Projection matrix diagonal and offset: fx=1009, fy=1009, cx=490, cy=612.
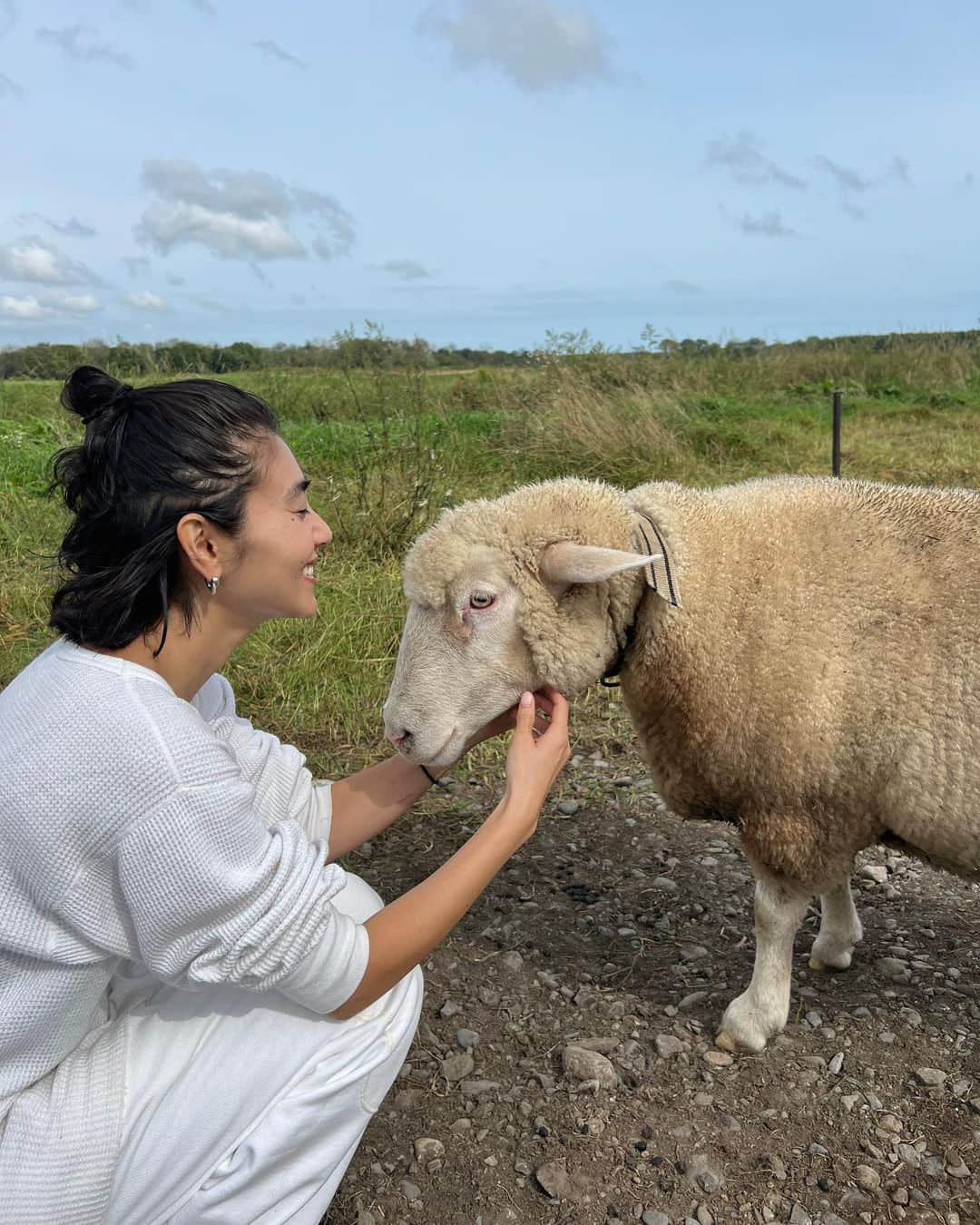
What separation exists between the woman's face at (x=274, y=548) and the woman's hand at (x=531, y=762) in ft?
1.59

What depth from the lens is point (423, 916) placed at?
1.67 meters

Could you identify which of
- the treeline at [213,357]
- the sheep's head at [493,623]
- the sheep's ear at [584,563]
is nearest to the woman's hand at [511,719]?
the sheep's head at [493,623]

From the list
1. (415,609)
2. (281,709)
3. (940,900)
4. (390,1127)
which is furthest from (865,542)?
(281,709)

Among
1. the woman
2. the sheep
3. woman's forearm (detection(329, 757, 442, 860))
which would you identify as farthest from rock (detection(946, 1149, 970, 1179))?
woman's forearm (detection(329, 757, 442, 860))

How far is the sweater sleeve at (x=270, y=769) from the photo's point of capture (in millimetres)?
2104

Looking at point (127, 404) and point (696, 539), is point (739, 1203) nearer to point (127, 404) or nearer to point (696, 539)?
point (696, 539)

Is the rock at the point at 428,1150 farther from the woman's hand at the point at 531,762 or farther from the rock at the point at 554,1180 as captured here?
the woman's hand at the point at 531,762

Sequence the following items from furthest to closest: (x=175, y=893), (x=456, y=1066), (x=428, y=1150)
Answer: (x=456, y=1066) < (x=428, y=1150) < (x=175, y=893)

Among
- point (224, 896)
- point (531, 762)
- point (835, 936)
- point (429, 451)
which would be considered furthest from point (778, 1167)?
point (429, 451)

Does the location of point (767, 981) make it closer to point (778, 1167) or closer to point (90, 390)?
point (778, 1167)

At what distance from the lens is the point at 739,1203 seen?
202cm

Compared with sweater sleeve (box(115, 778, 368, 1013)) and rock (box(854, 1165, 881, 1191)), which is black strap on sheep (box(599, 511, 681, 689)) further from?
rock (box(854, 1165, 881, 1191))

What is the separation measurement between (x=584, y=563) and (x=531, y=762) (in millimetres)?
454

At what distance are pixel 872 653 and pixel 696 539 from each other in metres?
0.46
